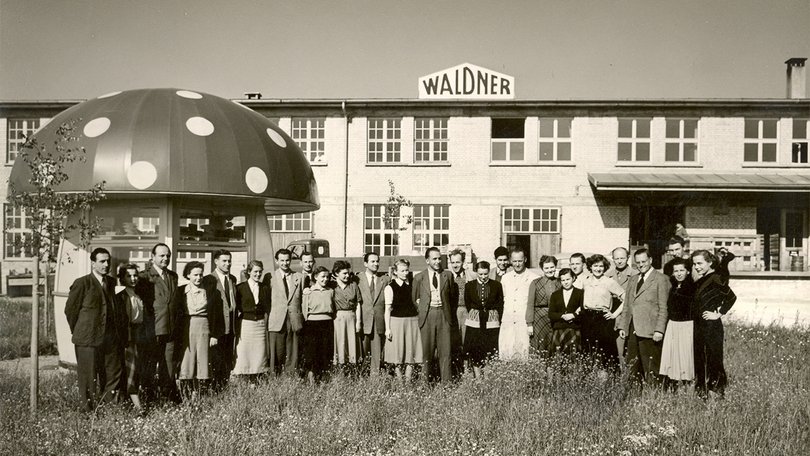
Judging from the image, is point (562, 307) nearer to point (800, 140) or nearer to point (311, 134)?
point (311, 134)

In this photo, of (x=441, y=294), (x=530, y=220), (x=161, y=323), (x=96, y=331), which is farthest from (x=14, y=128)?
(x=441, y=294)

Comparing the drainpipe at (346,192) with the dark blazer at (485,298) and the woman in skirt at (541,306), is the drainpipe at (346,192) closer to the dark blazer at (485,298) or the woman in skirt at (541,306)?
the dark blazer at (485,298)

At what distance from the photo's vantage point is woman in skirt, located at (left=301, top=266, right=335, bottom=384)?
27.0ft

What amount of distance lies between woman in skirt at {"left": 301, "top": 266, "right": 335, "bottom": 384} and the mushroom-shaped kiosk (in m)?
1.57

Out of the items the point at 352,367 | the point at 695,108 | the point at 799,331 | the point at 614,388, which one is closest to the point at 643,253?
the point at 614,388

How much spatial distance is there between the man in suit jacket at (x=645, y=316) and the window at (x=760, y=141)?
2146cm

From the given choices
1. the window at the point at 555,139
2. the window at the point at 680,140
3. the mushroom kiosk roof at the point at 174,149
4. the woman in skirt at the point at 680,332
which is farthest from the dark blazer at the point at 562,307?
the window at the point at 680,140

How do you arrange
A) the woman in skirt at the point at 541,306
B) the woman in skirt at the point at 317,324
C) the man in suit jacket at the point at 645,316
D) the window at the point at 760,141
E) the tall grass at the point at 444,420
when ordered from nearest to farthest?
the tall grass at the point at 444,420 < the man in suit jacket at the point at 645,316 < the woman in skirt at the point at 317,324 < the woman in skirt at the point at 541,306 < the window at the point at 760,141

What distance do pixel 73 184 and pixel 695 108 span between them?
24.1 metres

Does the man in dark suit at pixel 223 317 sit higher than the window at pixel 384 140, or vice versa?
the window at pixel 384 140

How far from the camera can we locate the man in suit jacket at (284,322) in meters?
8.26

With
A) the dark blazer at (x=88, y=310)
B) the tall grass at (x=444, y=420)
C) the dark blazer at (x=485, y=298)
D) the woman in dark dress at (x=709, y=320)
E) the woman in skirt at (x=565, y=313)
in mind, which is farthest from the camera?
the dark blazer at (x=485, y=298)

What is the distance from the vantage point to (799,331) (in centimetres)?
1254

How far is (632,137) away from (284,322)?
838 inches
